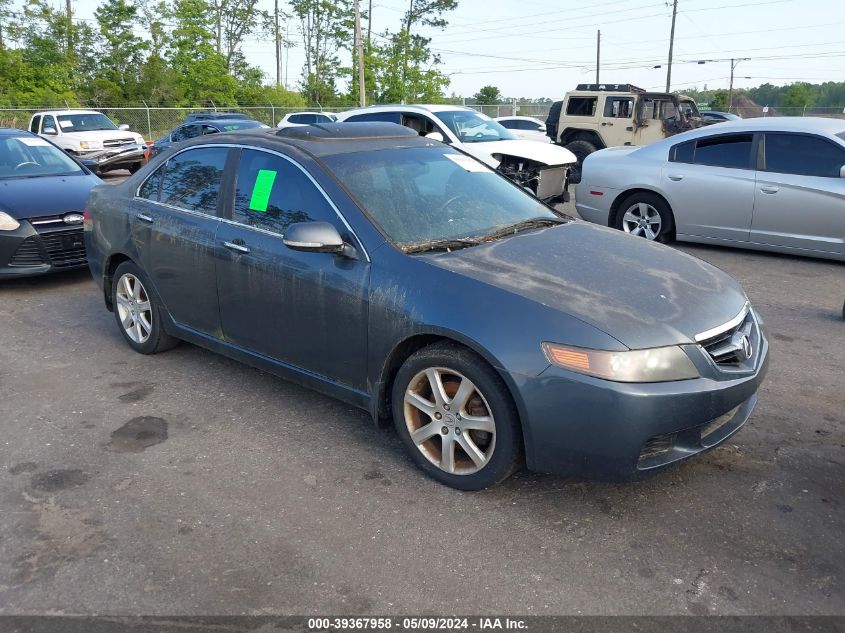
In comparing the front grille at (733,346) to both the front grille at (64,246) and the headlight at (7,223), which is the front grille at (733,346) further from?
the headlight at (7,223)

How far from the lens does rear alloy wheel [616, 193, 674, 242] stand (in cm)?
878

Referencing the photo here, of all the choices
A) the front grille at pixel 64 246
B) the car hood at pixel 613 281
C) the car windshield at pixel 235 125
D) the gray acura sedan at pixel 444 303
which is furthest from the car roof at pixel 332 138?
the car windshield at pixel 235 125

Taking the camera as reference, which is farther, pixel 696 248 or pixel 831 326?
pixel 696 248

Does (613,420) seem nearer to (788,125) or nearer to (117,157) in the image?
(788,125)

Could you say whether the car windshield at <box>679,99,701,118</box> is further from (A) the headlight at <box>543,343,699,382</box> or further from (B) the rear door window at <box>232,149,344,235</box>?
(A) the headlight at <box>543,343,699,382</box>

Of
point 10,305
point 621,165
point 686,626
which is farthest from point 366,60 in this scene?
point 686,626

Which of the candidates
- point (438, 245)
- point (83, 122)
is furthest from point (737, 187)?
point (83, 122)

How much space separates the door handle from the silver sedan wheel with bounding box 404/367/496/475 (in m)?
1.36

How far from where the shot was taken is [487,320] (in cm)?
321

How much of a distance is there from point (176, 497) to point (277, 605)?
99 centimetres

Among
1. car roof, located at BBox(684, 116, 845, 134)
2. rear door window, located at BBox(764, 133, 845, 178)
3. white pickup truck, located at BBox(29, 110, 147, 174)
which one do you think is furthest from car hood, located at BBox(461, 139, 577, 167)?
white pickup truck, located at BBox(29, 110, 147, 174)

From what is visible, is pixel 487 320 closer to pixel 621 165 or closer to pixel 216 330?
pixel 216 330

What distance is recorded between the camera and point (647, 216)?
8930 mm

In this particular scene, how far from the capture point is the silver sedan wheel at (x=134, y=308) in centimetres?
525
